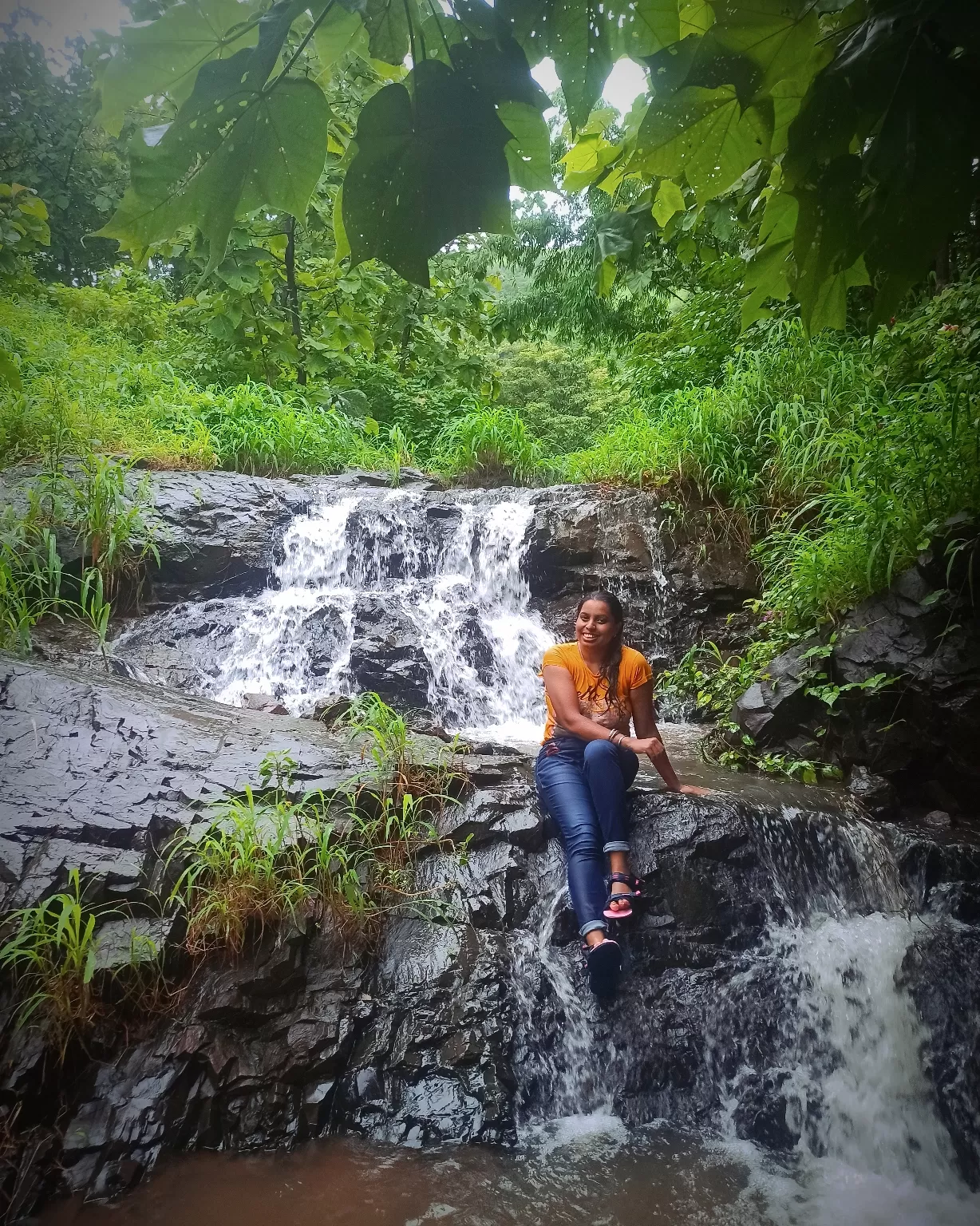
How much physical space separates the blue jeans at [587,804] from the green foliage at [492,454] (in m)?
5.61

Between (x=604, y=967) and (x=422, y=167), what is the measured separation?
2.95 m

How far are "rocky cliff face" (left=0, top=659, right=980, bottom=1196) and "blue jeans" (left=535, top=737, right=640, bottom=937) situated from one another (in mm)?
256

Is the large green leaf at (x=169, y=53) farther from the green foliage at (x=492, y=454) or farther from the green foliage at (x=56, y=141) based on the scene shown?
the green foliage at (x=492, y=454)

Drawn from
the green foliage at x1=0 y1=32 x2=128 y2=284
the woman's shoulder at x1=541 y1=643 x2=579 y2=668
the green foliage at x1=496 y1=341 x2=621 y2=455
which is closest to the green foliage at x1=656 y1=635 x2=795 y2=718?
the woman's shoulder at x1=541 y1=643 x2=579 y2=668

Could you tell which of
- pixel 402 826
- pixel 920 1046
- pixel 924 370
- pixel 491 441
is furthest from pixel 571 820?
pixel 491 441

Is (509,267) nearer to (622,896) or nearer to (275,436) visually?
(275,436)

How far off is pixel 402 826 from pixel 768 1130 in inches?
72.1

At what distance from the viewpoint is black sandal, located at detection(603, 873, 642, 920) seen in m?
3.01

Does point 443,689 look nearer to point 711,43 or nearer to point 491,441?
point 491,441

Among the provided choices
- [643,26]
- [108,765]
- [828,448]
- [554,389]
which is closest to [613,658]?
[108,765]

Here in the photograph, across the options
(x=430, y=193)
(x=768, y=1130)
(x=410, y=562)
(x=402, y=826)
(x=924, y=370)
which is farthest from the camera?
(x=410, y=562)

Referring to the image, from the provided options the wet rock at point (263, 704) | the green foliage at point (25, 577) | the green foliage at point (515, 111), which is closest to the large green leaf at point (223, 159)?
the green foliage at point (515, 111)

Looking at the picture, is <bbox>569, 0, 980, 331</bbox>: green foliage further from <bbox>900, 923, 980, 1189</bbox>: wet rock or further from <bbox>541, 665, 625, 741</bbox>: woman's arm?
<bbox>900, 923, 980, 1189</bbox>: wet rock

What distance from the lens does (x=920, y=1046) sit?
9.51ft
